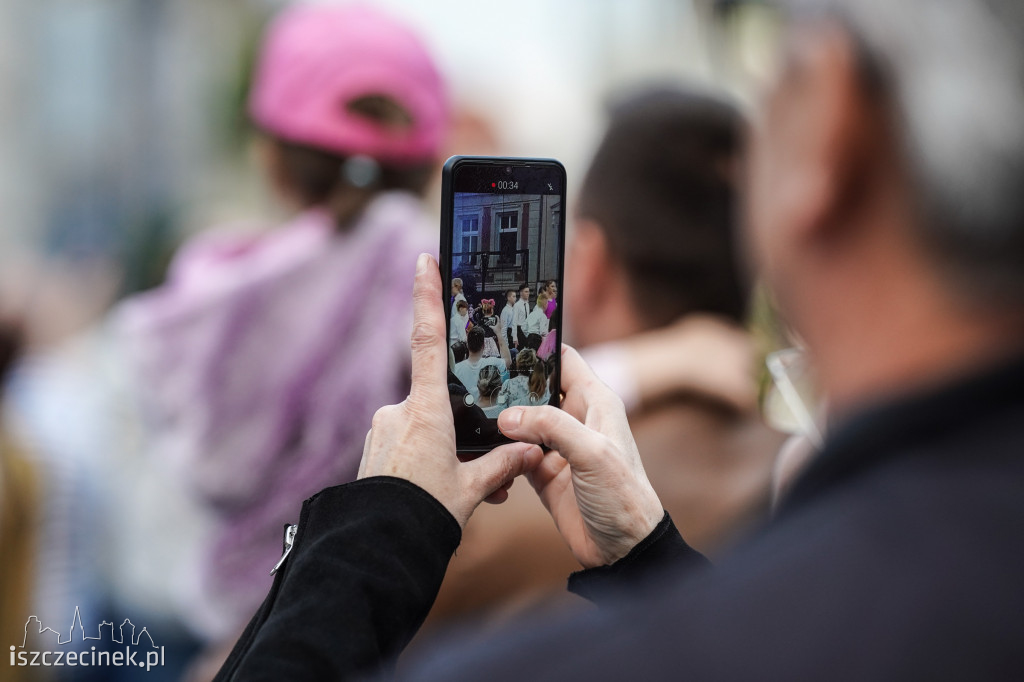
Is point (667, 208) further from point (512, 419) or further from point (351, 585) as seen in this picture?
point (351, 585)

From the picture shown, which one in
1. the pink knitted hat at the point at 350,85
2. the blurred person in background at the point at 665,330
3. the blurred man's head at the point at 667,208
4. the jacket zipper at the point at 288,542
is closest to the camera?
the jacket zipper at the point at 288,542

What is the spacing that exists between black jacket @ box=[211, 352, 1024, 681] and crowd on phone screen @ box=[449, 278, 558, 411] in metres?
0.63

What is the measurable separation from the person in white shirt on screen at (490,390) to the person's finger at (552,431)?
9 centimetres

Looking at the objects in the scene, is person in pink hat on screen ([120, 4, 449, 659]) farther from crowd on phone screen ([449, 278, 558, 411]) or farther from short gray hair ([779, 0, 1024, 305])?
short gray hair ([779, 0, 1024, 305])

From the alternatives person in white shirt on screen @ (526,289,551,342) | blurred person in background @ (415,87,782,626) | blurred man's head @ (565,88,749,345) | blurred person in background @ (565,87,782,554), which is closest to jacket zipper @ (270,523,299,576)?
person in white shirt on screen @ (526,289,551,342)

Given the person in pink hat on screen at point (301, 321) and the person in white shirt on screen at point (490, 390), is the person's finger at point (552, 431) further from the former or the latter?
the person in pink hat on screen at point (301, 321)

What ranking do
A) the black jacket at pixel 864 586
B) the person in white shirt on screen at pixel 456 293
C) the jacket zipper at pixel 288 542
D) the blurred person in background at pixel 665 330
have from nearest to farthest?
the black jacket at pixel 864 586 → the jacket zipper at pixel 288 542 → the person in white shirt on screen at pixel 456 293 → the blurred person in background at pixel 665 330

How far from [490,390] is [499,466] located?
15 centimetres

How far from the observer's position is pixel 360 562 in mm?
965

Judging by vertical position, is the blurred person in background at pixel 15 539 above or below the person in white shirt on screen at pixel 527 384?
below

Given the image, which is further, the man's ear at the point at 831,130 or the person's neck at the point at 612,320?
the person's neck at the point at 612,320

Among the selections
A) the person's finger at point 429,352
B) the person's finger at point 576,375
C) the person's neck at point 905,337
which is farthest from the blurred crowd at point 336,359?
the person's neck at point 905,337

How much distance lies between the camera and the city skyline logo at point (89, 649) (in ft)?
8.45

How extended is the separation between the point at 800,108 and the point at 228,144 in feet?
34.2
